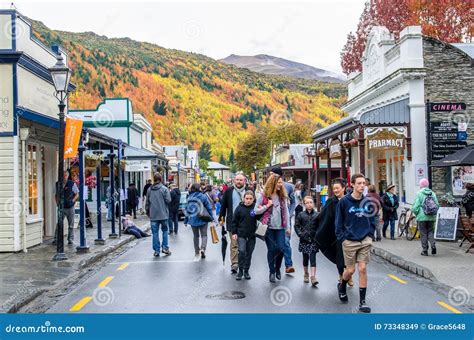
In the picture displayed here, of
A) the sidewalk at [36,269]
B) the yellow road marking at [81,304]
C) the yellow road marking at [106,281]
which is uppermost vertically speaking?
the sidewalk at [36,269]

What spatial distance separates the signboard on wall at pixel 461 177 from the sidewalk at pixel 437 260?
2.50 m

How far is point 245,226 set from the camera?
1047 cm

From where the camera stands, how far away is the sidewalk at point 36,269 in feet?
29.6

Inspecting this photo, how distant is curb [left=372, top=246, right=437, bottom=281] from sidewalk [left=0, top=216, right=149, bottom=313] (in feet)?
22.1

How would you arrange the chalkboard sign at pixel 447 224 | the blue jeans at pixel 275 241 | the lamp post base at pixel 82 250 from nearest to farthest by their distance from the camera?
the blue jeans at pixel 275 241
the lamp post base at pixel 82 250
the chalkboard sign at pixel 447 224

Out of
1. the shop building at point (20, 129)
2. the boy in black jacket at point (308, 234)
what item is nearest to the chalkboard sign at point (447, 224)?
the boy in black jacket at point (308, 234)

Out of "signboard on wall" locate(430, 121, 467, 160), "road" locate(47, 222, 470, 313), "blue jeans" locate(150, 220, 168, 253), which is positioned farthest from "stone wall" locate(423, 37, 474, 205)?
"blue jeans" locate(150, 220, 168, 253)

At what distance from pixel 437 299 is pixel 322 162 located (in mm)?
40737

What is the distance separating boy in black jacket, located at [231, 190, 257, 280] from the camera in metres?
10.5

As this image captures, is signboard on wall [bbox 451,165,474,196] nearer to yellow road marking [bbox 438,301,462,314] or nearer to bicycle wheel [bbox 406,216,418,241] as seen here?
bicycle wheel [bbox 406,216,418,241]

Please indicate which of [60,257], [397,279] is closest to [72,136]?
[60,257]

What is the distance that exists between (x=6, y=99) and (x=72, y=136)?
2.07 metres

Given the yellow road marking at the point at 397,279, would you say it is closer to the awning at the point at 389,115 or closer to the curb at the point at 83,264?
the curb at the point at 83,264

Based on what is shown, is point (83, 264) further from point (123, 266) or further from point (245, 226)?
point (245, 226)
